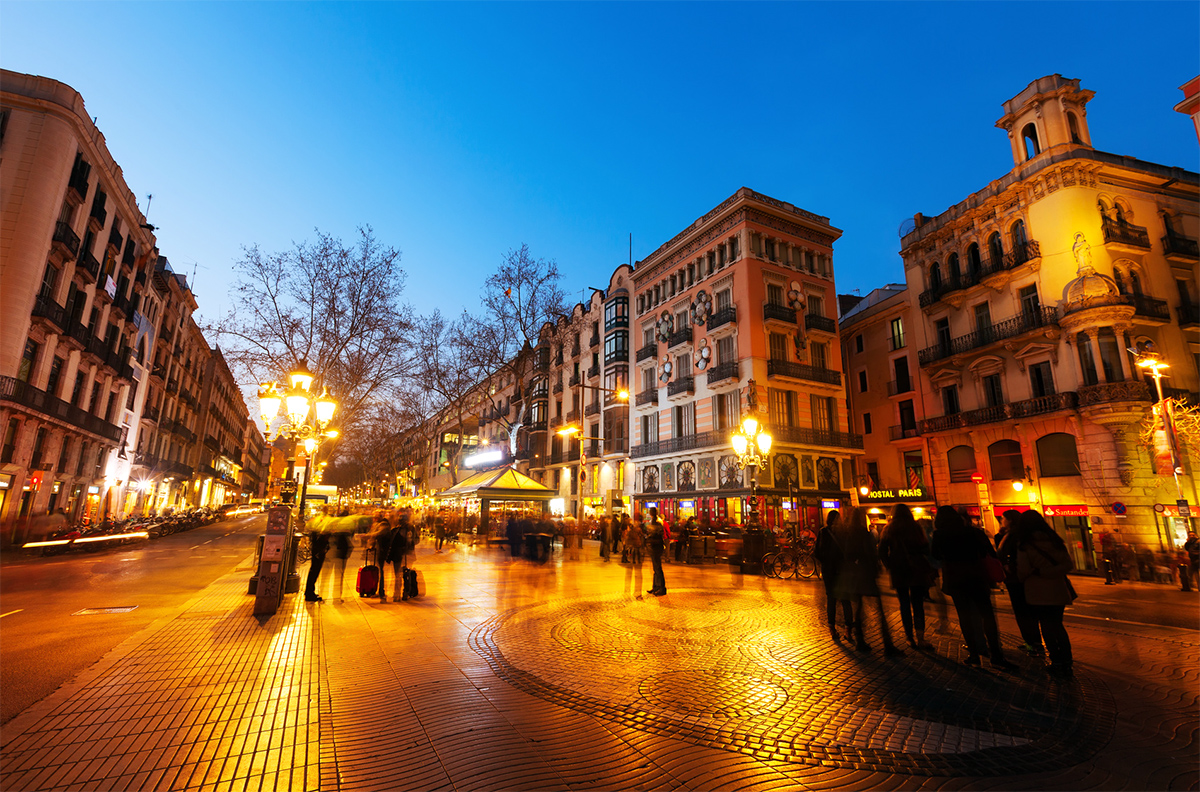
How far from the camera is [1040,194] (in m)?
22.8

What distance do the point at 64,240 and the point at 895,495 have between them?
41056mm

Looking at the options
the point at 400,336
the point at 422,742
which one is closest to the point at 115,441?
the point at 400,336

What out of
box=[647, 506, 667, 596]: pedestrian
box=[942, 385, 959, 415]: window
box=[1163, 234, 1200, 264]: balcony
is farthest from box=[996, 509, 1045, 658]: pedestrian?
box=[1163, 234, 1200, 264]: balcony

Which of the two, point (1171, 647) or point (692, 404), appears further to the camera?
point (692, 404)

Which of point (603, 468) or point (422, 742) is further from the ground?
point (603, 468)

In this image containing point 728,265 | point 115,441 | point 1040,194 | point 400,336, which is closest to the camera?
point 1040,194

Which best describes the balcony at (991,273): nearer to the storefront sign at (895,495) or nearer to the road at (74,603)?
the storefront sign at (895,495)

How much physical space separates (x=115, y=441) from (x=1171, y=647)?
45530 mm

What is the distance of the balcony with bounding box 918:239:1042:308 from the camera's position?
22.7 meters

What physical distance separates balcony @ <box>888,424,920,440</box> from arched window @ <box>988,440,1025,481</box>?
366 centimetres

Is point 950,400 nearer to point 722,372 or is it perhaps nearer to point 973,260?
point 973,260

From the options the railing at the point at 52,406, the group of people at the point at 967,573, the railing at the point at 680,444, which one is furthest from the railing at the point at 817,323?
the railing at the point at 52,406

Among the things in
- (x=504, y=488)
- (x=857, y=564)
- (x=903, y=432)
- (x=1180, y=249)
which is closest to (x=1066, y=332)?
(x=1180, y=249)

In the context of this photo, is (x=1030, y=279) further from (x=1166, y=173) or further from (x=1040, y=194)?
(x=1166, y=173)
